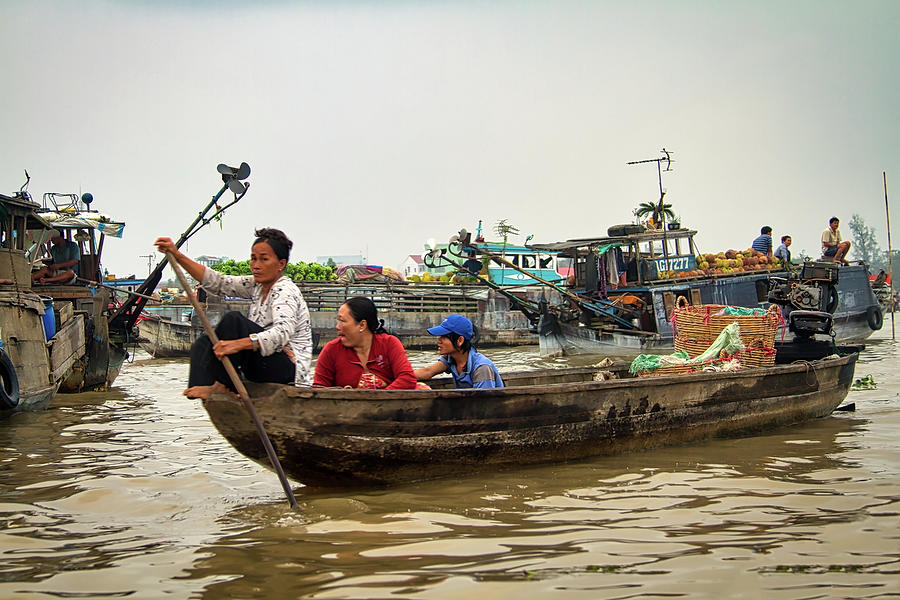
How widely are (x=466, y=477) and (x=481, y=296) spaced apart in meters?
19.3

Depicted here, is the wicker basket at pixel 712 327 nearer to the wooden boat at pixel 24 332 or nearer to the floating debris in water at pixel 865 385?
the floating debris in water at pixel 865 385

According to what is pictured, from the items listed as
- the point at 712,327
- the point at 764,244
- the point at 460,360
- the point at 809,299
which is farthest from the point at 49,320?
the point at 764,244

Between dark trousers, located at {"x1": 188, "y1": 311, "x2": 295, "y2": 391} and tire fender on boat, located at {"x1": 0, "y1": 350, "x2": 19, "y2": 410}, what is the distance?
5255mm

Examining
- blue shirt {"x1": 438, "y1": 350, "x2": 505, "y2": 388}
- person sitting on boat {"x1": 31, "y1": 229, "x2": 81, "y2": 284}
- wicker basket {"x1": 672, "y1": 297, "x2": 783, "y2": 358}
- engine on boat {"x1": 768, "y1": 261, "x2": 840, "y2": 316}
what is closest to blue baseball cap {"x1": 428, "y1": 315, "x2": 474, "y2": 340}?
blue shirt {"x1": 438, "y1": 350, "x2": 505, "y2": 388}

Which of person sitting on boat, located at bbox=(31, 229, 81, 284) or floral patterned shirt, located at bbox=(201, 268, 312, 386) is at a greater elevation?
person sitting on boat, located at bbox=(31, 229, 81, 284)

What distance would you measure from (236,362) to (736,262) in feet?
54.1

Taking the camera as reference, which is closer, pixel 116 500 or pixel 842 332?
pixel 116 500

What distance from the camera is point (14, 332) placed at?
8.70 meters

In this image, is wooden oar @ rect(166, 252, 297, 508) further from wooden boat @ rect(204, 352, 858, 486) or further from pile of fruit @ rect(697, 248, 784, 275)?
pile of fruit @ rect(697, 248, 784, 275)

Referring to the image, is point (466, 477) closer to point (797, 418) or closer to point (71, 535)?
point (71, 535)

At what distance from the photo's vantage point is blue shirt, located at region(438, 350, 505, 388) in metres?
5.60

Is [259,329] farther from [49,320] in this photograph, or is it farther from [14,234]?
[14,234]

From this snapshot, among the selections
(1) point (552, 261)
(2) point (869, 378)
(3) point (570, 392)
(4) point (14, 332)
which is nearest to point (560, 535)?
(3) point (570, 392)

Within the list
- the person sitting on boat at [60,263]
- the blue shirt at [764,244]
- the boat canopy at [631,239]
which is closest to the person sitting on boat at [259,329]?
the person sitting on boat at [60,263]
